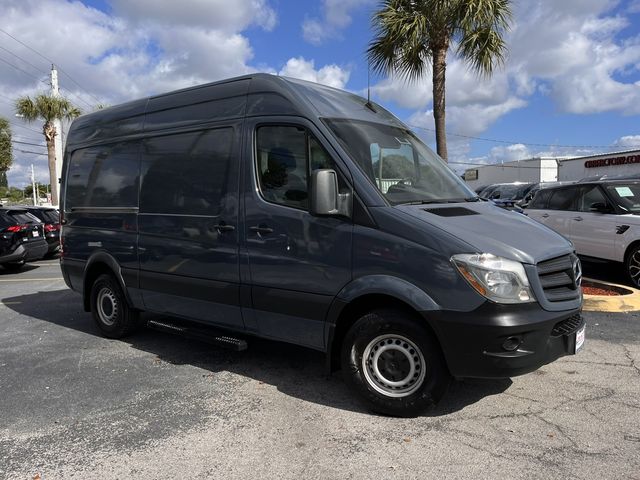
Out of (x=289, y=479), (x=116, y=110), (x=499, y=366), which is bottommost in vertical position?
(x=289, y=479)

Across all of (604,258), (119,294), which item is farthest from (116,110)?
(604,258)

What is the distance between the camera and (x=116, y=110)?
6.13 m

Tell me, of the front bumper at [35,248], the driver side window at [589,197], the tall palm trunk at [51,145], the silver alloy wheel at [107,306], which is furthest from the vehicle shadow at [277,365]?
the tall palm trunk at [51,145]

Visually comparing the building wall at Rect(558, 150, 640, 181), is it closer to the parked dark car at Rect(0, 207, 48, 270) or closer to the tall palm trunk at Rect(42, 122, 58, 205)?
the parked dark car at Rect(0, 207, 48, 270)

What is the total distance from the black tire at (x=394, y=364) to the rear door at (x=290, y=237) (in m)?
0.33

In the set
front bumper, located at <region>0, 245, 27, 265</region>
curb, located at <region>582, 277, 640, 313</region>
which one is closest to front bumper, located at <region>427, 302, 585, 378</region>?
curb, located at <region>582, 277, 640, 313</region>

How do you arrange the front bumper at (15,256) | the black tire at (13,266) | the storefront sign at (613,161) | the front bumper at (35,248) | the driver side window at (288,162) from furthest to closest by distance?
the storefront sign at (613,161) → the black tire at (13,266) → the front bumper at (35,248) → the front bumper at (15,256) → the driver side window at (288,162)

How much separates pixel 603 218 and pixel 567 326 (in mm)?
5447

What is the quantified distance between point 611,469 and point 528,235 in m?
1.59

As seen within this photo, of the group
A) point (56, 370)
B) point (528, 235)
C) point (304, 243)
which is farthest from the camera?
point (56, 370)

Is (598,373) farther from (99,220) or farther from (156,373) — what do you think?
(99,220)

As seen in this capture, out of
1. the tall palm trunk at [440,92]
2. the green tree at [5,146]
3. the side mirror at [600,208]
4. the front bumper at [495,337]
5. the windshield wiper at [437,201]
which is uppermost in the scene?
the green tree at [5,146]

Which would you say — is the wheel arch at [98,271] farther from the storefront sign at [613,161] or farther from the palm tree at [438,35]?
the storefront sign at [613,161]

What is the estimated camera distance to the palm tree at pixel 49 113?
27.2m
